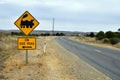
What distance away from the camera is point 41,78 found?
13.8 meters

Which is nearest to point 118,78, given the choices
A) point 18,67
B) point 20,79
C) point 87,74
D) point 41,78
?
point 87,74

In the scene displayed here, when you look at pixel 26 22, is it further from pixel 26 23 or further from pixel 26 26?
pixel 26 26

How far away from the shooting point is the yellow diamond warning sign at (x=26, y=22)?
18969 mm

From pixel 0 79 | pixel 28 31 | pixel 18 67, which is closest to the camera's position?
pixel 0 79

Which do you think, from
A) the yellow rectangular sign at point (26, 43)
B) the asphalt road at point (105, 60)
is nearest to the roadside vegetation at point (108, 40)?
the asphalt road at point (105, 60)

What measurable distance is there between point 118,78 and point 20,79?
413 centimetres

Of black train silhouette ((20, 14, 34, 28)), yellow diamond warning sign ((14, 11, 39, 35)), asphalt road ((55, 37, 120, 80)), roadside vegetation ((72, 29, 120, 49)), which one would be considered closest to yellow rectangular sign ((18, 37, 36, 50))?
yellow diamond warning sign ((14, 11, 39, 35))

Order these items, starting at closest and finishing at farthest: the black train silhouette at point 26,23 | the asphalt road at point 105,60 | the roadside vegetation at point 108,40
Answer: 1. the asphalt road at point 105,60
2. the black train silhouette at point 26,23
3. the roadside vegetation at point 108,40

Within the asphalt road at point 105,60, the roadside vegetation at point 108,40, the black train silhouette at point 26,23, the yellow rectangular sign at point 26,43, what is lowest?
the roadside vegetation at point 108,40

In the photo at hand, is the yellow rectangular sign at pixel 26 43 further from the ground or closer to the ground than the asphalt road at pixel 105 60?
further from the ground

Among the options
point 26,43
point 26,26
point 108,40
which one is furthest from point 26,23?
point 108,40

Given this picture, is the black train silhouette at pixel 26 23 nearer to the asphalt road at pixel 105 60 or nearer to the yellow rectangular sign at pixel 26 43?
the yellow rectangular sign at pixel 26 43

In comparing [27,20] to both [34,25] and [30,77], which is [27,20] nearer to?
[34,25]

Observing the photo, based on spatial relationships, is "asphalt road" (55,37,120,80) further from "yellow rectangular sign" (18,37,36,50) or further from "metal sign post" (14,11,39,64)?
"metal sign post" (14,11,39,64)
